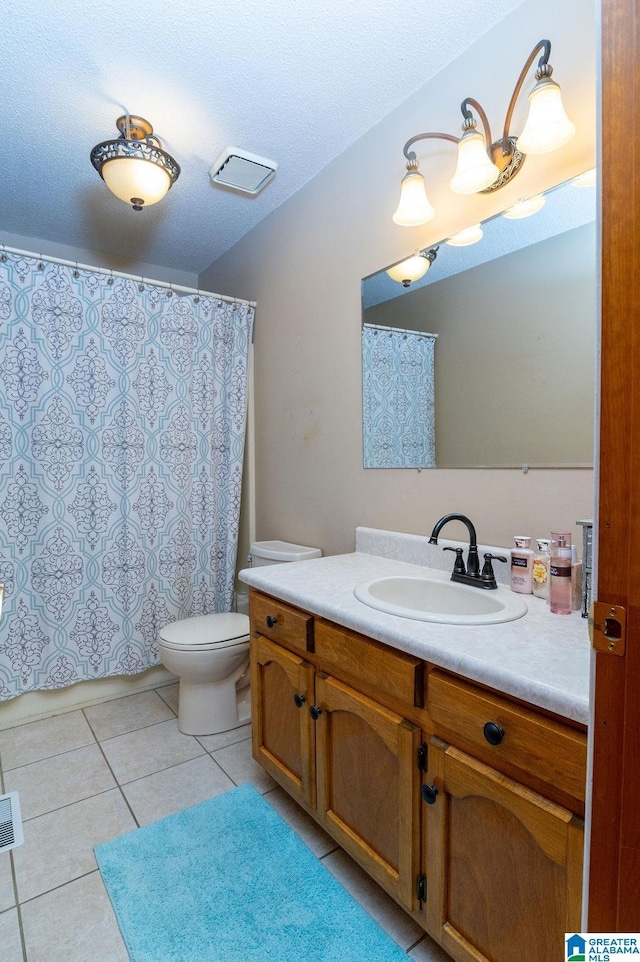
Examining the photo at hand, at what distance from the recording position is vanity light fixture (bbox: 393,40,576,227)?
116 centimetres

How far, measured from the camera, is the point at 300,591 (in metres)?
1.38

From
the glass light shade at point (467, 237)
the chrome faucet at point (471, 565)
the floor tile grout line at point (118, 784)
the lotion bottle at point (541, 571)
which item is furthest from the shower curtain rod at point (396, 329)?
the floor tile grout line at point (118, 784)

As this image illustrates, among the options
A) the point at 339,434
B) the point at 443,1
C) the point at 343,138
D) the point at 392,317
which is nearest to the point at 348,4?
the point at 443,1

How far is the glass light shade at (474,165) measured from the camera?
4.30ft

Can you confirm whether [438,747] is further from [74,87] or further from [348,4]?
[74,87]

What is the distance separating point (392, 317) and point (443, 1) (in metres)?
0.89

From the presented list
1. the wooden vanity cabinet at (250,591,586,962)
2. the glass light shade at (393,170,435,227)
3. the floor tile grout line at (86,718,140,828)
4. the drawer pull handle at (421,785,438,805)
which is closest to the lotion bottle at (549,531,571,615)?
the wooden vanity cabinet at (250,591,586,962)

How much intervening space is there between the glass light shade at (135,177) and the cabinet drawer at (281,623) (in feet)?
5.24

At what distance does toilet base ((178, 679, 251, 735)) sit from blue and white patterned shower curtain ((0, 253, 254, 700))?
19.5 inches

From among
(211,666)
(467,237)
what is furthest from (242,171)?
(211,666)

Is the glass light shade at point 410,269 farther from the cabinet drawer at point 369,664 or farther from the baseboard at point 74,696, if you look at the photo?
the baseboard at point 74,696

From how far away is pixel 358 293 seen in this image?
76.1 inches

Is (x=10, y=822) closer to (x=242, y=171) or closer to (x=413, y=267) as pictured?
(x=413, y=267)

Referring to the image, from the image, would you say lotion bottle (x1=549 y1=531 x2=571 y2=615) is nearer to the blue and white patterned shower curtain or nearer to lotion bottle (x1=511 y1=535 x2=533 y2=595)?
lotion bottle (x1=511 y1=535 x2=533 y2=595)
